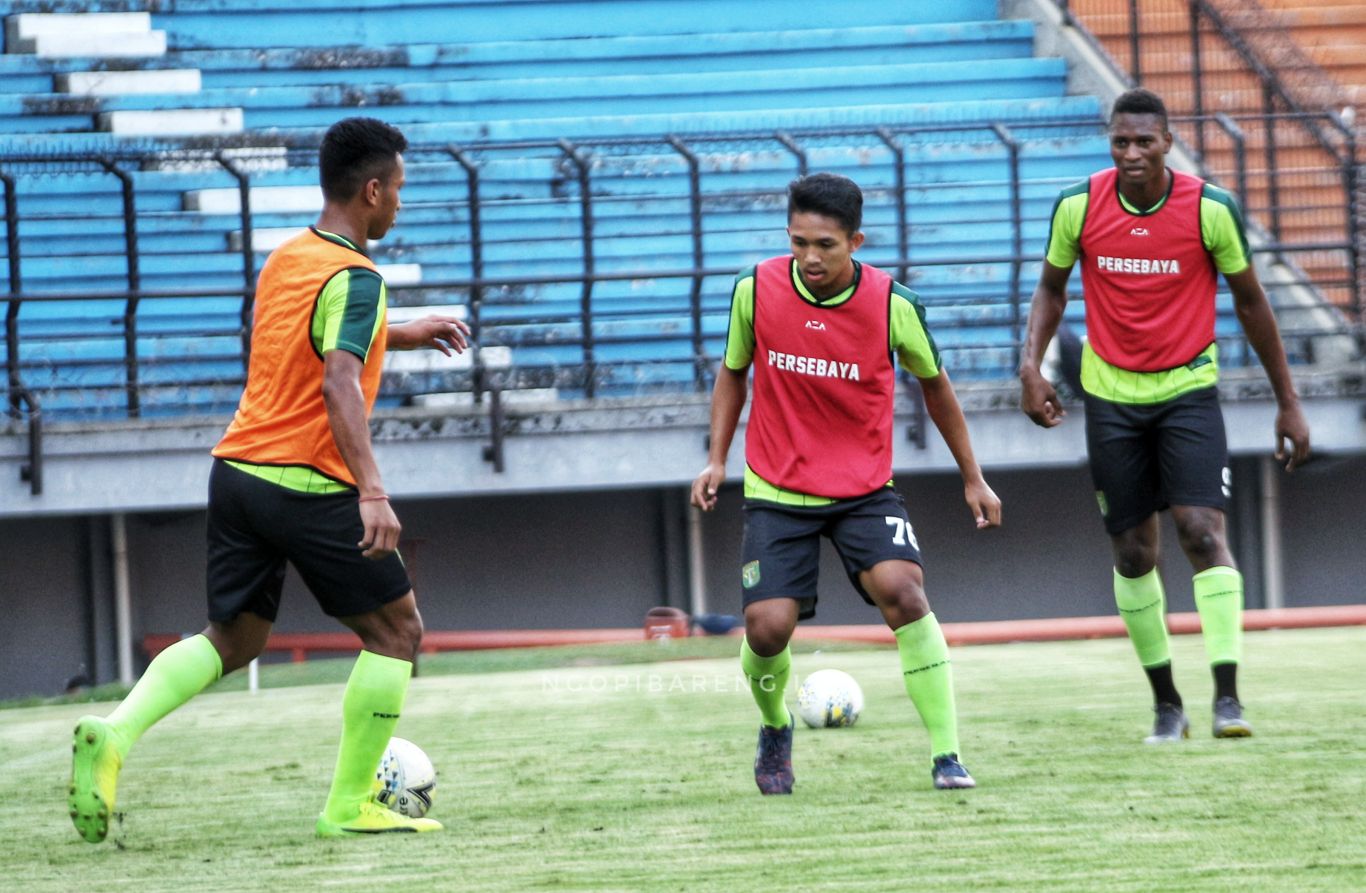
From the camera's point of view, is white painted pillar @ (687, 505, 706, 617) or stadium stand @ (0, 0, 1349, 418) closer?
stadium stand @ (0, 0, 1349, 418)

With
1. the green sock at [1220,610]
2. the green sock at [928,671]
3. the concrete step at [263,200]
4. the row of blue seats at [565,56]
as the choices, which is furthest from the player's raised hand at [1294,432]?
the row of blue seats at [565,56]

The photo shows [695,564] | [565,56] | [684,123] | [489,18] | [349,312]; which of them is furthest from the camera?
[489,18]

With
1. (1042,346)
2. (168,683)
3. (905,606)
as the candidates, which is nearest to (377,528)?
(168,683)

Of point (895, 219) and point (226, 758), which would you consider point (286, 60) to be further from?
point (226, 758)

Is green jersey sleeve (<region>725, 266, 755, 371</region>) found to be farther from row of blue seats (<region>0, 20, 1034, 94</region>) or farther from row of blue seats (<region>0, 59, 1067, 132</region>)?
row of blue seats (<region>0, 20, 1034, 94</region>)

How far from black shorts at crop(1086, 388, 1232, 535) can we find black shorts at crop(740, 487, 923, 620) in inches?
44.1

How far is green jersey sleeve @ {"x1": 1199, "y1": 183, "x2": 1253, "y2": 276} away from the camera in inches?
252

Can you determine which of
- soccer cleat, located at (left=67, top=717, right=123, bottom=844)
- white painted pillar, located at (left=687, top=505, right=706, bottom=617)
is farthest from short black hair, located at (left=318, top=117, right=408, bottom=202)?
white painted pillar, located at (left=687, top=505, right=706, bottom=617)

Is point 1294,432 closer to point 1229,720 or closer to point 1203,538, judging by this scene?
point 1203,538

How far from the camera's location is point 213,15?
17.3 metres

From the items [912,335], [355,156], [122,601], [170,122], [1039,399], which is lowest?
[122,601]

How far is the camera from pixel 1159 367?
642 cm

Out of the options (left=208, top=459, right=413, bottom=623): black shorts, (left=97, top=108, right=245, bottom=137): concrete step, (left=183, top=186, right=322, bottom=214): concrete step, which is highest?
(left=97, top=108, right=245, bottom=137): concrete step

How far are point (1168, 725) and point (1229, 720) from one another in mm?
200
